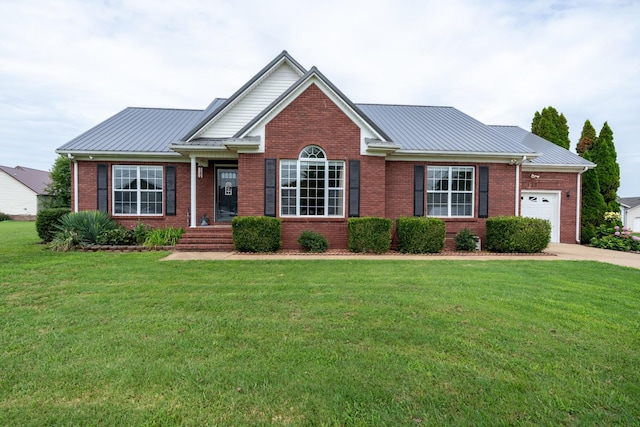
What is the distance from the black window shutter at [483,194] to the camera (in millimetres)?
12469

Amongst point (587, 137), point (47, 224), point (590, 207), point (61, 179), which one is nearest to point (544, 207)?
Result: point (590, 207)

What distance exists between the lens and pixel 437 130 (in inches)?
555

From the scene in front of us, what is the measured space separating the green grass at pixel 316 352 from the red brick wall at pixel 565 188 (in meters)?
9.22

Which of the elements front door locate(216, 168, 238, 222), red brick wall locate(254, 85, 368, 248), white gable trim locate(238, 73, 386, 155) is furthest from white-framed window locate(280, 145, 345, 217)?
front door locate(216, 168, 238, 222)

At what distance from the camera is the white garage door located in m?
14.5

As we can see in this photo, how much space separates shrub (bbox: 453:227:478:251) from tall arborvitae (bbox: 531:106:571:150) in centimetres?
1076

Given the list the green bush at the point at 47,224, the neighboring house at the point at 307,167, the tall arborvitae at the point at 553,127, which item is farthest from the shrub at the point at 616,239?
the green bush at the point at 47,224

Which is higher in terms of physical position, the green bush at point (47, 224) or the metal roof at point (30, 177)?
the metal roof at point (30, 177)

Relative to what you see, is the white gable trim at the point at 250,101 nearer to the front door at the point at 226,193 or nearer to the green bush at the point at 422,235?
the front door at the point at 226,193

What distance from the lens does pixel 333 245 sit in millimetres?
11289

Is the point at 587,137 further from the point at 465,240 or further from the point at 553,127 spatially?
the point at 465,240

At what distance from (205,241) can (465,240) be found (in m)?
9.21

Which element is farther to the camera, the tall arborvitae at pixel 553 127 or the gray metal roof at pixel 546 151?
the tall arborvitae at pixel 553 127

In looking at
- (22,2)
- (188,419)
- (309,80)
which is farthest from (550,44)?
(22,2)
